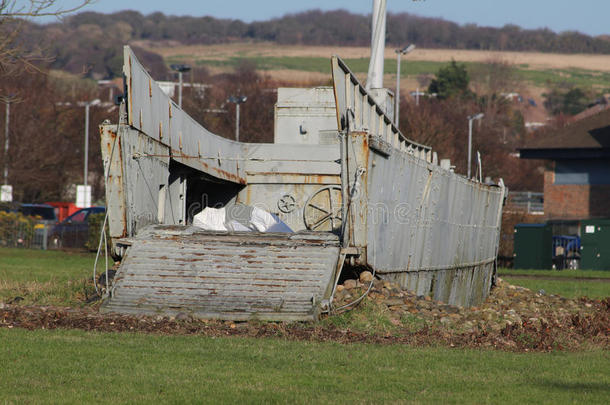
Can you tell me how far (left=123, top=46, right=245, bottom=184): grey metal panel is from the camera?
1512 centimetres

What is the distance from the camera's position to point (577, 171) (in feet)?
189

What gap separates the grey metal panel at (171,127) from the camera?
→ 15.1 m

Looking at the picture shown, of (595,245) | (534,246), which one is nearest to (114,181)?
(534,246)

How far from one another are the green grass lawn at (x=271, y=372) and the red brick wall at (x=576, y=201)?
46.5 metres

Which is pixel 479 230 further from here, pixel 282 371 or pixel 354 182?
pixel 282 371

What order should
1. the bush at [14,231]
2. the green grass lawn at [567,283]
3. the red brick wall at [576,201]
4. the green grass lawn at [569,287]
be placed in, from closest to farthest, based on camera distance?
the green grass lawn at [569,287] < the green grass lawn at [567,283] < the bush at [14,231] < the red brick wall at [576,201]

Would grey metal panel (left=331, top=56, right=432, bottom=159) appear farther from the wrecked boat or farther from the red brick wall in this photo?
the red brick wall

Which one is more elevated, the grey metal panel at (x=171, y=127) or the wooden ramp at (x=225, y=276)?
the grey metal panel at (x=171, y=127)

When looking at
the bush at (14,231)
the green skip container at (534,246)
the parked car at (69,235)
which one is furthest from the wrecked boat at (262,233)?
the bush at (14,231)

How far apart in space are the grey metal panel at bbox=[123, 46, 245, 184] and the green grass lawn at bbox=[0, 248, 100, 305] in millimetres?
2816

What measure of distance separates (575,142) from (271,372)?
49.8 m

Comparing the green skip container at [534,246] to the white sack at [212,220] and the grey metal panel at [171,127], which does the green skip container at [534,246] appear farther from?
the white sack at [212,220]

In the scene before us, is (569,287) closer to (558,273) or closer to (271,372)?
(558,273)

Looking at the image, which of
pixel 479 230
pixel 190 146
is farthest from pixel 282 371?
pixel 479 230
